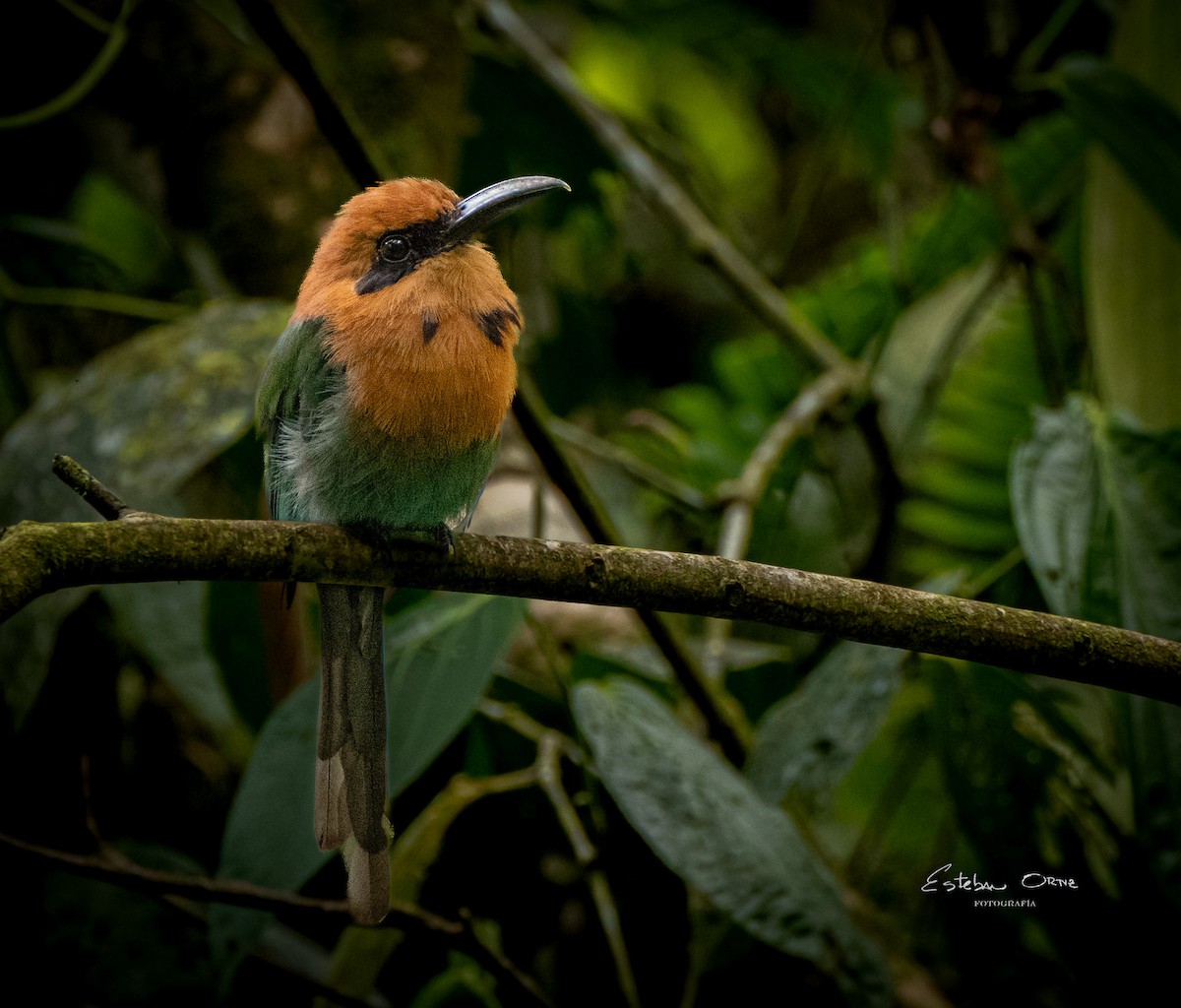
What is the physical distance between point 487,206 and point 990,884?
1.42m

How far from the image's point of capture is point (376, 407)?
1.45 m

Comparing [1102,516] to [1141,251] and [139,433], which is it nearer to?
[1141,251]

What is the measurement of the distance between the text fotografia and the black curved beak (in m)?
1.34

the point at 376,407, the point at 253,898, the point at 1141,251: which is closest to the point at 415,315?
the point at 376,407

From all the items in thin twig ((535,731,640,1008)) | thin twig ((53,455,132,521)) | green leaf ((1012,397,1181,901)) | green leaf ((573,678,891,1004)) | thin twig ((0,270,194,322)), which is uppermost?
thin twig ((53,455,132,521))

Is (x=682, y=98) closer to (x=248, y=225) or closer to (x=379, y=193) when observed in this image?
(x=248, y=225)

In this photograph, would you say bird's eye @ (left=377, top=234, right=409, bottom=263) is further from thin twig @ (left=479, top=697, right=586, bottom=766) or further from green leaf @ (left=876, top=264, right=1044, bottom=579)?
green leaf @ (left=876, top=264, right=1044, bottom=579)

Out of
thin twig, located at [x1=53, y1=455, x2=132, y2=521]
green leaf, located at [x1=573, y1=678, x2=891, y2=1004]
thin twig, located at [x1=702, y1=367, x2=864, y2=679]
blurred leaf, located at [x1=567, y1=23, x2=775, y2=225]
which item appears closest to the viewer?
thin twig, located at [x1=53, y1=455, x2=132, y2=521]

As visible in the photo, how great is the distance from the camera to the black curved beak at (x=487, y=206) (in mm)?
1543

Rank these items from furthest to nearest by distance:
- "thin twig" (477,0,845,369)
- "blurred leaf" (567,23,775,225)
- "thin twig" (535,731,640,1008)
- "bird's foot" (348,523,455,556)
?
1. "blurred leaf" (567,23,775,225)
2. "thin twig" (477,0,845,369)
3. "thin twig" (535,731,640,1008)
4. "bird's foot" (348,523,455,556)

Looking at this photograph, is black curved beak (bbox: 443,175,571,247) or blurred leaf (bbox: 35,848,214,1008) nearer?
black curved beak (bbox: 443,175,571,247)

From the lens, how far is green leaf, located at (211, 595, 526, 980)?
1571mm

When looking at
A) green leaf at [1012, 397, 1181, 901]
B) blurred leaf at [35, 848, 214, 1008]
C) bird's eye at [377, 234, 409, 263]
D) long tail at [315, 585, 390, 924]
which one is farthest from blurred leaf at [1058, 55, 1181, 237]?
blurred leaf at [35, 848, 214, 1008]

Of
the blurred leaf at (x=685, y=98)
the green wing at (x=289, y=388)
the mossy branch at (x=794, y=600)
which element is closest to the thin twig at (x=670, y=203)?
the blurred leaf at (x=685, y=98)
